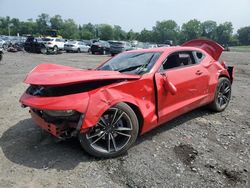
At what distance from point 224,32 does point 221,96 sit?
131 m

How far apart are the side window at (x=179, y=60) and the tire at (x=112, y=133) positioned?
121 centimetres

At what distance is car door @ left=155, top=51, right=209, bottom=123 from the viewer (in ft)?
14.8

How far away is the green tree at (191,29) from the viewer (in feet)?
404

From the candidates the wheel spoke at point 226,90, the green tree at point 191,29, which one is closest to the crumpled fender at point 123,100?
the wheel spoke at point 226,90

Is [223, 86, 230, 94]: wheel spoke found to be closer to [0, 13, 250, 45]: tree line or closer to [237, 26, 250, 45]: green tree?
[0, 13, 250, 45]: tree line

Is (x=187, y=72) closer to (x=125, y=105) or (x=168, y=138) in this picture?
(x=168, y=138)

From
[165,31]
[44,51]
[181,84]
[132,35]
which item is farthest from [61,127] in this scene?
[165,31]

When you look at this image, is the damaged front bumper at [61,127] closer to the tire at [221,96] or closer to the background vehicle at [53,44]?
the tire at [221,96]

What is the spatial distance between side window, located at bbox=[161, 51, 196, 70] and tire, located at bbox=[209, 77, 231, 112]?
0.96 m

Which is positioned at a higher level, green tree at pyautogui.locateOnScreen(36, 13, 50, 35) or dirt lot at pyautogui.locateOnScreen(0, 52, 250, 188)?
green tree at pyautogui.locateOnScreen(36, 13, 50, 35)

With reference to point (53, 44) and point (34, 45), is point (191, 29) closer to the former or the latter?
point (53, 44)

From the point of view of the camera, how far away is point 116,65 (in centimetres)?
505

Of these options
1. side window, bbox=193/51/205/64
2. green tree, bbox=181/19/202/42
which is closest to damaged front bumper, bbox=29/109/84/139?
side window, bbox=193/51/205/64

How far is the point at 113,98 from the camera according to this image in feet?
12.5
